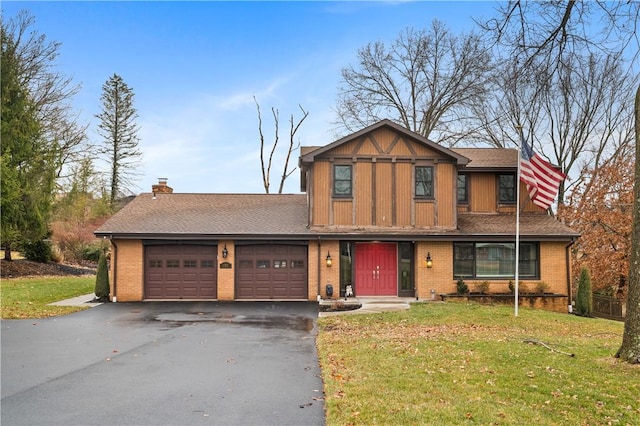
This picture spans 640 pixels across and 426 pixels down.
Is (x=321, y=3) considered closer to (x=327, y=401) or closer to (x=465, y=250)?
(x=465, y=250)

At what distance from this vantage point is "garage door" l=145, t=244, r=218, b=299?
20359 millimetres

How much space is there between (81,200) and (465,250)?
29183 millimetres

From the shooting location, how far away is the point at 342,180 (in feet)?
66.5

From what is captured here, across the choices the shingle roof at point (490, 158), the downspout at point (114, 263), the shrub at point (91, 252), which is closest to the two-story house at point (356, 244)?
the downspout at point (114, 263)

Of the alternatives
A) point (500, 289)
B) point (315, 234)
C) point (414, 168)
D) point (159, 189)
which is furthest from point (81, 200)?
point (500, 289)

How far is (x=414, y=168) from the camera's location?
20281mm

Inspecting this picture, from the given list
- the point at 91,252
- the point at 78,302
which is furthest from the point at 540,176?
the point at 91,252

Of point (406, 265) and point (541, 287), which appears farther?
point (406, 265)

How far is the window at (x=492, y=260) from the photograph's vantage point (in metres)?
20.1

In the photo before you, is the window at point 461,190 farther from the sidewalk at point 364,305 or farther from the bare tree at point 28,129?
the bare tree at point 28,129

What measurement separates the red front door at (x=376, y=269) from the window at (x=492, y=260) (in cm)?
256

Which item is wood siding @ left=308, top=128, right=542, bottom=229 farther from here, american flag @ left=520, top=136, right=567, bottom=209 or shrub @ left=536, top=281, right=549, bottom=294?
shrub @ left=536, top=281, right=549, bottom=294

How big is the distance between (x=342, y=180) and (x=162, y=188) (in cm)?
1058

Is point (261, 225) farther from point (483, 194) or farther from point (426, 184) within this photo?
point (483, 194)
